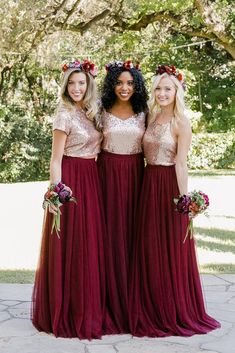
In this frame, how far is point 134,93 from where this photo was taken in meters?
4.86

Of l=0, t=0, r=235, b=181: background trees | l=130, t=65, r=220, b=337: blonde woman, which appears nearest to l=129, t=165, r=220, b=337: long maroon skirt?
l=130, t=65, r=220, b=337: blonde woman

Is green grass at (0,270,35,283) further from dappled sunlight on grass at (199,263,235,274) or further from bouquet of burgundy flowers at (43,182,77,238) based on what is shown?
bouquet of burgundy flowers at (43,182,77,238)

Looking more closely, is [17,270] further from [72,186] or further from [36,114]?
[36,114]

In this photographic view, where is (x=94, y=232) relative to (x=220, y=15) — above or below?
below

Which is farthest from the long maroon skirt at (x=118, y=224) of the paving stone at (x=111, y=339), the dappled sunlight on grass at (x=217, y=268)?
the dappled sunlight on grass at (x=217, y=268)

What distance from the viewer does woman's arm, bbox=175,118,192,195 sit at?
4723mm

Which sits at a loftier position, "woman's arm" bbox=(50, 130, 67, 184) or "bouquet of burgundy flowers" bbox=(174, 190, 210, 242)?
"woman's arm" bbox=(50, 130, 67, 184)

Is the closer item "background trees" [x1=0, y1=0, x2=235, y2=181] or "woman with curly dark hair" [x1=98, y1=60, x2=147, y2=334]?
"woman with curly dark hair" [x1=98, y1=60, x2=147, y2=334]

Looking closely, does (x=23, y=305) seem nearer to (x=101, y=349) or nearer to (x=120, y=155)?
(x=101, y=349)

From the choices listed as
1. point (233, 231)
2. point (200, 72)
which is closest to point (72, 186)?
point (233, 231)

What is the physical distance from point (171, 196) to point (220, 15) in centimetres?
1637

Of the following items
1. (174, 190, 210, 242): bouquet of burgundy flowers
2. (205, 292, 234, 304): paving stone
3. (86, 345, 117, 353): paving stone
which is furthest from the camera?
(205, 292, 234, 304): paving stone

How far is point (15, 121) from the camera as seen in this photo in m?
19.5

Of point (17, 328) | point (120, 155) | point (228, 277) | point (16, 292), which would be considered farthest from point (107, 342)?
point (228, 277)
